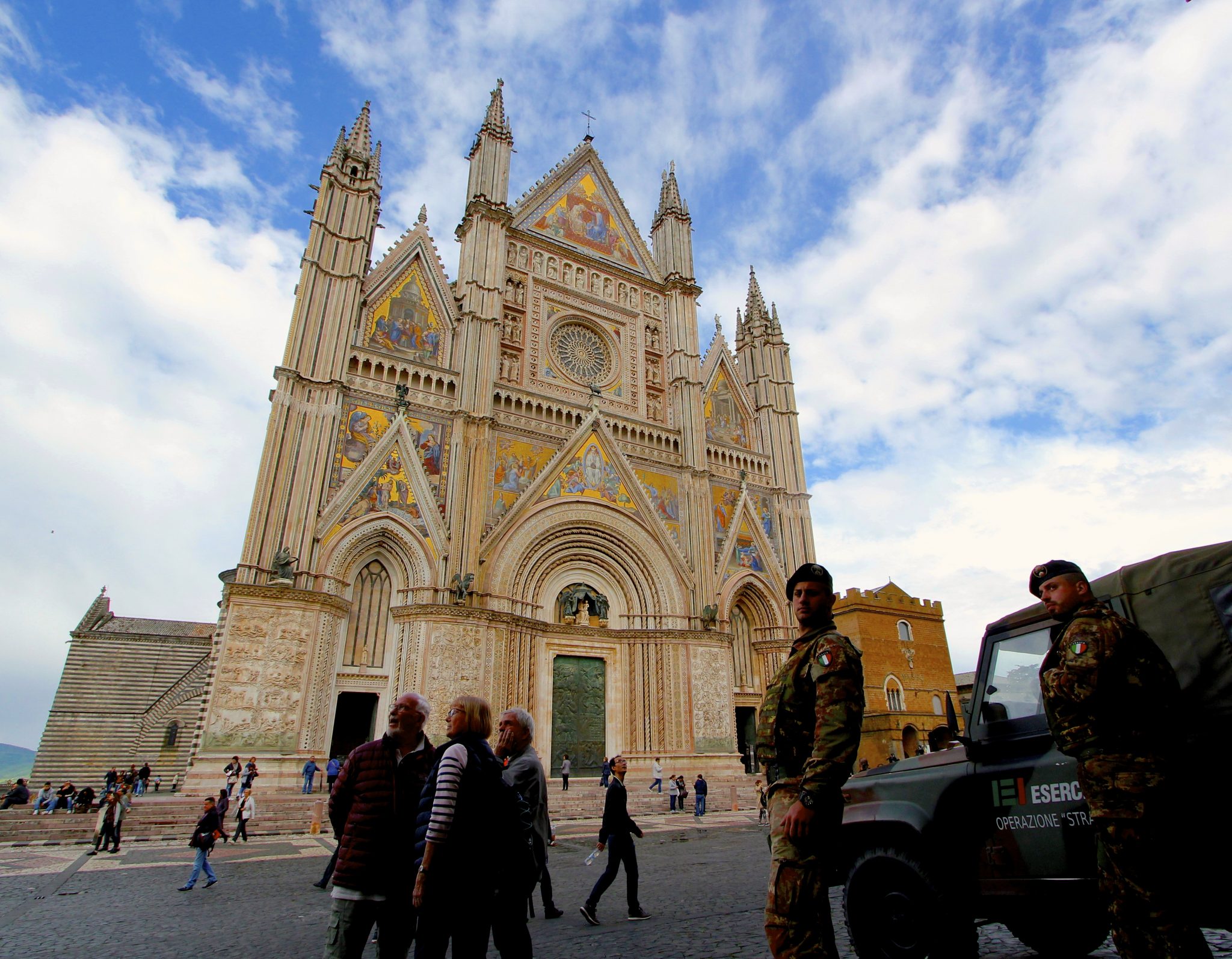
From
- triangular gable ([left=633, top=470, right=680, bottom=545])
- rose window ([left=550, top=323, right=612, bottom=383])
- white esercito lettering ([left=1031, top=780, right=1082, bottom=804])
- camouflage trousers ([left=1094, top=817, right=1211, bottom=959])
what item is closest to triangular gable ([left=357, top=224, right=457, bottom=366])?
rose window ([left=550, top=323, right=612, bottom=383])

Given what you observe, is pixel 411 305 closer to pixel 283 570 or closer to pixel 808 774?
pixel 283 570

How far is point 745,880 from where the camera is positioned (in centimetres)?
758

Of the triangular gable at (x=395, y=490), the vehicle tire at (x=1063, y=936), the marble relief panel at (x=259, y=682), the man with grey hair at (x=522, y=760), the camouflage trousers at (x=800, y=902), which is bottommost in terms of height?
the vehicle tire at (x=1063, y=936)

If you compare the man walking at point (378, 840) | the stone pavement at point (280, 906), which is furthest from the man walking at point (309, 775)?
the man walking at point (378, 840)

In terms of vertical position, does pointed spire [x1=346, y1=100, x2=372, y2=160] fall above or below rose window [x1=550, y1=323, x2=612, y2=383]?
above

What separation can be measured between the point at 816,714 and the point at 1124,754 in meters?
1.23

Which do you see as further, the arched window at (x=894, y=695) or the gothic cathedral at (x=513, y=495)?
the arched window at (x=894, y=695)

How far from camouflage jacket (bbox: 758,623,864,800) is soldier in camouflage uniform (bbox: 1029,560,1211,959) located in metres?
0.92

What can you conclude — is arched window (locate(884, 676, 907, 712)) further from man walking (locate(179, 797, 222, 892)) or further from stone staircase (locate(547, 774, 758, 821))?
man walking (locate(179, 797, 222, 892))

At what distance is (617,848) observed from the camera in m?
6.28

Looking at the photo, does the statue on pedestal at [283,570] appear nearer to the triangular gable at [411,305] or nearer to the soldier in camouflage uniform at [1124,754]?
the triangular gable at [411,305]

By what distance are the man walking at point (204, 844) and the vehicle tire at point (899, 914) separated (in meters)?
6.89

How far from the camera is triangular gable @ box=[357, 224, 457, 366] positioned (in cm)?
2205

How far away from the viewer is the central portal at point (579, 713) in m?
21.1
